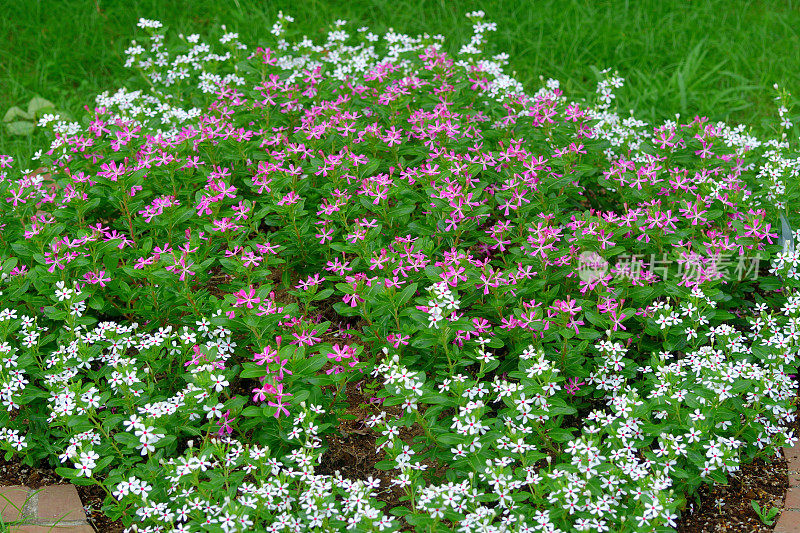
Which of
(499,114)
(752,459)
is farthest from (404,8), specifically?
(752,459)

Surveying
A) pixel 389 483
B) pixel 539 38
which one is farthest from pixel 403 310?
pixel 539 38

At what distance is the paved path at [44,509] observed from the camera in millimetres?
3166

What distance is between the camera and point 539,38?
6406mm

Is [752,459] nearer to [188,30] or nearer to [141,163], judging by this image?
[141,163]

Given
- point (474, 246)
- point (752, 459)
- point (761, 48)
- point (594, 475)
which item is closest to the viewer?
point (594, 475)

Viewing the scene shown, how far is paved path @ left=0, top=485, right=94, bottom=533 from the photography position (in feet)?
10.4

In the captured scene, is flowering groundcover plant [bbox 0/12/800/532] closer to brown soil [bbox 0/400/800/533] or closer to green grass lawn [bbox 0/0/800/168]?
brown soil [bbox 0/400/800/533]

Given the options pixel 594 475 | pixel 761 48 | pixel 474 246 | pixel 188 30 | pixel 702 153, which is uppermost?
pixel 188 30

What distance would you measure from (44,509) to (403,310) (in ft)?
5.32

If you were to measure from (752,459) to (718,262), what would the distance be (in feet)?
2.76

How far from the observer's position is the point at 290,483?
306 cm

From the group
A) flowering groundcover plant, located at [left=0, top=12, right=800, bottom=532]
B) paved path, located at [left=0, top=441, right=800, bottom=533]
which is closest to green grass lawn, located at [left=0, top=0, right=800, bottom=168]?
flowering groundcover plant, located at [left=0, top=12, right=800, bottom=532]

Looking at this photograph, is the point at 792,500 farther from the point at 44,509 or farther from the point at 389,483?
the point at 44,509

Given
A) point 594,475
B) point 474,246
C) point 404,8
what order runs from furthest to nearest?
point 404,8
point 474,246
point 594,475
